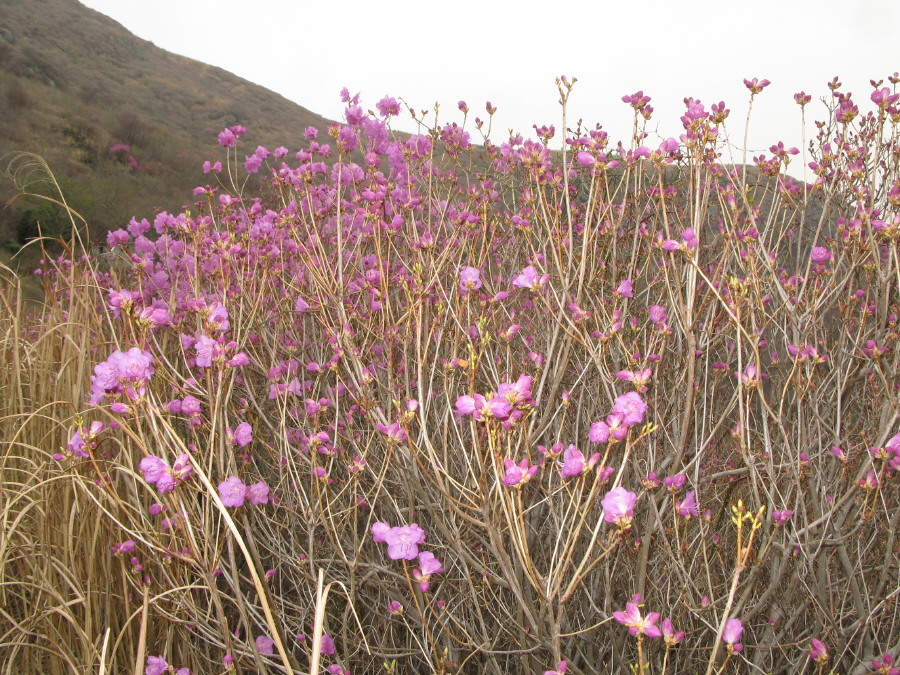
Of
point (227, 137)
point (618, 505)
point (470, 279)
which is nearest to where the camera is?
point (618, 505)

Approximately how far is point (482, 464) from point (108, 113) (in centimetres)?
2283

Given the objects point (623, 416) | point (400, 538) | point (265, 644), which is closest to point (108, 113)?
point (265, 644)

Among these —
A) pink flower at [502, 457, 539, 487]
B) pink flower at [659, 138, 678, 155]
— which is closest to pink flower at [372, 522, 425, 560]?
pink flower at [502, 457, 539, 487]

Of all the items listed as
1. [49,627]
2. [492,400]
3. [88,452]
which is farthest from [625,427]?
[49,627]

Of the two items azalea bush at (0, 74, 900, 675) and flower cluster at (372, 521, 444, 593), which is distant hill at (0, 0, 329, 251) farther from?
flower cluster at (372, 521, 444, 593)

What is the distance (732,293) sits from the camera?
5.39ft

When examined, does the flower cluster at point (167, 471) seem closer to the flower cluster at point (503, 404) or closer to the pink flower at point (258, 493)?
the pink flower at point (258, 493)

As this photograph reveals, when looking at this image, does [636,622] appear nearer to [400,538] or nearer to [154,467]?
[400,538]

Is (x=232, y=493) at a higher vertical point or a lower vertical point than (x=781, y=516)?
lower

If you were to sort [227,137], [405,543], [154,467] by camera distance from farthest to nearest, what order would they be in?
[227,137] → [405,543] → [154,467]

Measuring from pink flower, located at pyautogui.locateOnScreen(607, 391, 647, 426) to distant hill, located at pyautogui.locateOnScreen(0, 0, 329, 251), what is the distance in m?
10.1

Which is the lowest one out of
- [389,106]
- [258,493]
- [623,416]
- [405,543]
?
[258,493]

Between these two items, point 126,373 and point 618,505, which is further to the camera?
point 126,373

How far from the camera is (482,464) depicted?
3.93ft
